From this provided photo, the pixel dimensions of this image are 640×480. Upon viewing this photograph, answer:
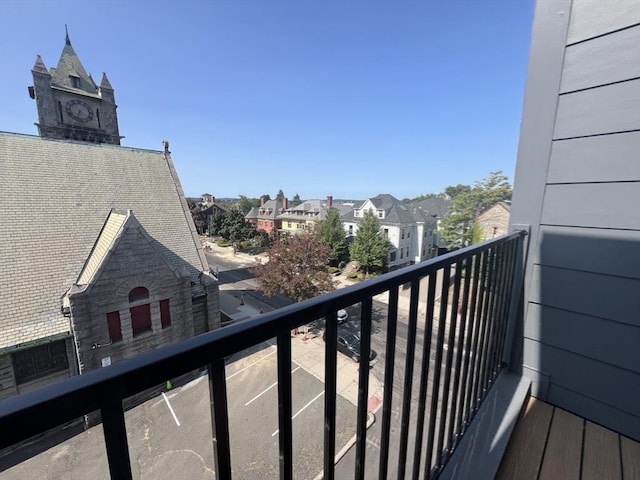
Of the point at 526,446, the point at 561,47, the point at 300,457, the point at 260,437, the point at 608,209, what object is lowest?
the point at 260,437

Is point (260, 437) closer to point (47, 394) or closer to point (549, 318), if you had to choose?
point (549, 318)

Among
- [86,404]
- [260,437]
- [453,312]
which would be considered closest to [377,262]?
[260,437]

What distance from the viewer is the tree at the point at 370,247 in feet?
56.2

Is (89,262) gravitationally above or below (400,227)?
above

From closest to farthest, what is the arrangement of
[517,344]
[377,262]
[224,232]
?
1. [517,344]
2. [377,262]
3. [224,232]

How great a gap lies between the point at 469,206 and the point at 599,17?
16560 mm

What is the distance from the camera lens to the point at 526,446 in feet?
6.13

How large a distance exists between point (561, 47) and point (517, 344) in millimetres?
2183

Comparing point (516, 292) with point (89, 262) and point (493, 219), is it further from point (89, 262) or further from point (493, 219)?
point (493, 219)

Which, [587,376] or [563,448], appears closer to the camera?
[563,448]

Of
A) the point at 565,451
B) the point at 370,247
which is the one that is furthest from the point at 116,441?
the point at 370,247

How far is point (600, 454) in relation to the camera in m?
1.83

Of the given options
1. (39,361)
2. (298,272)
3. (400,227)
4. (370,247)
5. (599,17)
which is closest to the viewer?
(599,17)

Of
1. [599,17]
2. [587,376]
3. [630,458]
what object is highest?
[599,17]
